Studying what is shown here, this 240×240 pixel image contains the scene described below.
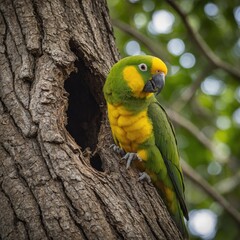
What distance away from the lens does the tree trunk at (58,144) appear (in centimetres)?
307

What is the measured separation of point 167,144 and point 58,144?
4.00 ft

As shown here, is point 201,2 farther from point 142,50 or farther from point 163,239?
point 163,239

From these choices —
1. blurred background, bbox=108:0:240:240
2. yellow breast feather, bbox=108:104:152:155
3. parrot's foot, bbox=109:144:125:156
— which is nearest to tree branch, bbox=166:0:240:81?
blurred background, bbox=108:0:240:240

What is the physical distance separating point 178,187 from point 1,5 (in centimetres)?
233

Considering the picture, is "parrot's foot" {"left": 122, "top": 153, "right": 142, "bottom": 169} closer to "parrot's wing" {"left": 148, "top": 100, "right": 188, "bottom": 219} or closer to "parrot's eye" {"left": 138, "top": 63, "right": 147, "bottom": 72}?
"parrot's wing" {"left": 148, "top": 100, "right": 188, "bottom": 219}

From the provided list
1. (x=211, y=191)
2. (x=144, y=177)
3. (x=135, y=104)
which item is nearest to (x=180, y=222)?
(x=144, y=177)

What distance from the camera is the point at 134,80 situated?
3984mm

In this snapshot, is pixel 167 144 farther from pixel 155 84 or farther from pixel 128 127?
pixel 155 84

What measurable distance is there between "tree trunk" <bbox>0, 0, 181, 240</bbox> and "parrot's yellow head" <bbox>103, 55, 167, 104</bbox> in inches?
6.6

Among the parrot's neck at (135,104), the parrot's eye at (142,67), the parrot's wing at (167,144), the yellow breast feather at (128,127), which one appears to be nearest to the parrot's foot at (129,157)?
the yellow breast feather at (128,127)

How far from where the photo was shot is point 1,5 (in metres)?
3.83

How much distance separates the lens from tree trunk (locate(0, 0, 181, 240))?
121 inches

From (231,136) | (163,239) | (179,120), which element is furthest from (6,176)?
(231,136)

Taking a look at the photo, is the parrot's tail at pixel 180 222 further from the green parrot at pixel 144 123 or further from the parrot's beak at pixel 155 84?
the parrot's beak at pixel 155 84
